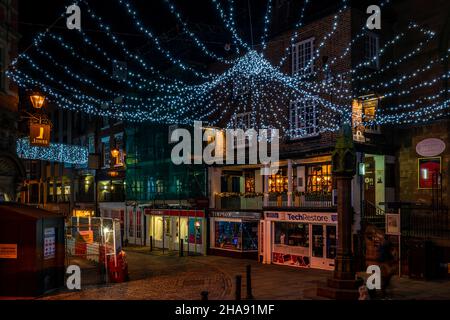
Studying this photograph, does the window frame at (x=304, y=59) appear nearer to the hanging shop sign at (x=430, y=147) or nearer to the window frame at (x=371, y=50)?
the window frame at (x=371, y=50)

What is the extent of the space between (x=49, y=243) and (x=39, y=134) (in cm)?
565

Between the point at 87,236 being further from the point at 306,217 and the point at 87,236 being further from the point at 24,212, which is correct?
the point at 306,217

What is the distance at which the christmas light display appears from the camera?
26562 millimetres

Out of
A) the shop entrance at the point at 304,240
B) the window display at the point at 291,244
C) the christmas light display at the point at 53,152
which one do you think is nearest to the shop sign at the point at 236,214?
the shop entrance at the point at 304,240

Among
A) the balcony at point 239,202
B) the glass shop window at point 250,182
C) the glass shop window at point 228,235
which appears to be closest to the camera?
the glass shop window at point 228,235

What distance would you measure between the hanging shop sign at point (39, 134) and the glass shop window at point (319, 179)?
39.4ft

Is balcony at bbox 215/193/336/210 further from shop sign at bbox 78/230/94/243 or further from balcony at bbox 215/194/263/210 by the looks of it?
shop sign at bbox 78/230/94/243

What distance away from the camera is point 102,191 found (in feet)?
126

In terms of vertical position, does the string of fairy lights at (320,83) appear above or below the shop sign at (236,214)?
above

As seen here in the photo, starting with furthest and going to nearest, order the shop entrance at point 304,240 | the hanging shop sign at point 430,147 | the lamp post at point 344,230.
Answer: the hanging shop sign at point 430,147
the shop entrance at point 304,240
the lamp post at point 344,230

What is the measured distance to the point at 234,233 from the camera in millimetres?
24156

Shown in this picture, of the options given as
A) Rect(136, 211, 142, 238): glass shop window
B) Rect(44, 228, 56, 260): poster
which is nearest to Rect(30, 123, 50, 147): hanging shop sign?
Rect(44, 228, 56, 260): poster

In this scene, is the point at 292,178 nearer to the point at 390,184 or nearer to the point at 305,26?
the point at 390,184

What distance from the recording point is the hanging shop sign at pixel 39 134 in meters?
18.2
